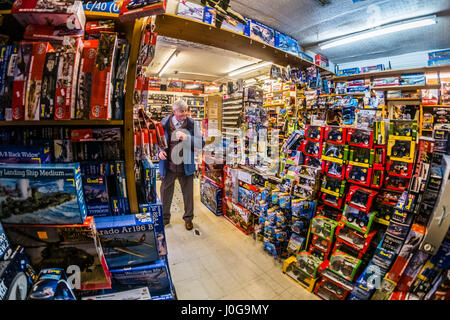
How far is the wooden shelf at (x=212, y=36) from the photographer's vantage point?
6.91ft

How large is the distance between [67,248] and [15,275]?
7.5 inches

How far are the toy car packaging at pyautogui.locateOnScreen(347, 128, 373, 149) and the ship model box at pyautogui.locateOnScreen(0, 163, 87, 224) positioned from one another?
2.43m

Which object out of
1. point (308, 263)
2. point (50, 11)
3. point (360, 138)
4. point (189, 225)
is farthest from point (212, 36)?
point (308, 263)

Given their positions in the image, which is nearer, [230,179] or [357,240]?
[357,240]

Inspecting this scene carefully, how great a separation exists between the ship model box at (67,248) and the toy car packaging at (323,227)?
6.89 ft

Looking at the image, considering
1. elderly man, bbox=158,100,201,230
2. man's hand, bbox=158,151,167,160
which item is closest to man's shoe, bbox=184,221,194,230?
elderly man, bbox=158,100,201,230

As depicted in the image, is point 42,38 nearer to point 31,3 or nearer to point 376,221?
point 31,3

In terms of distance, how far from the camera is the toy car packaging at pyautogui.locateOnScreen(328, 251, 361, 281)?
1.90 metres

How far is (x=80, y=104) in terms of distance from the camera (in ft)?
3.20

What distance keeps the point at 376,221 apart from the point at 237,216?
1.99 metres

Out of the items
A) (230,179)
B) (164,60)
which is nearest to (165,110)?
(164,60)

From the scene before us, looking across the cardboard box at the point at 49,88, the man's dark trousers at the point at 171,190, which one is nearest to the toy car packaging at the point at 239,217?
the man's dark trousers at the point at 171,190

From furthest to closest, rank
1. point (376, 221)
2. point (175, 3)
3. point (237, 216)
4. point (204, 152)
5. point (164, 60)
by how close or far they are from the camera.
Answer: point (164, 60)
point (204, 152)
point (237, 216)
point (175, 3)
point (376, 221)

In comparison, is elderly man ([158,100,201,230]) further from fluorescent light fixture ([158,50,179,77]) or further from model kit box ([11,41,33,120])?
fluorescent light fixture ([158,50,179,77])
